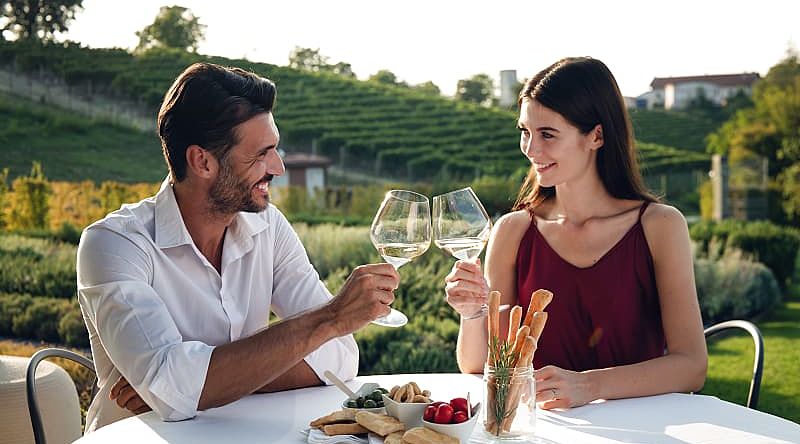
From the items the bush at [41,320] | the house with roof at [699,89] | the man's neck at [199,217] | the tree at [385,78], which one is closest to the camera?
the man's neck at [199,217]

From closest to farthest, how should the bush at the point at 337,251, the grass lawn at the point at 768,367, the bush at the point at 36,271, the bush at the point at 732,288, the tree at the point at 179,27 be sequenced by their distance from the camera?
the grass lawn at the point at 768,367 < the bush at the point at 36,271 < the bush at the point at 337,251 < the bush at the point at 732,288 < the tree at the point at 179,27

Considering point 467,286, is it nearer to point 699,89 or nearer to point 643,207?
point 643,207

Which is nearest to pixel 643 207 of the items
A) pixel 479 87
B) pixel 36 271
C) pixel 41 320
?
pixel 41 320

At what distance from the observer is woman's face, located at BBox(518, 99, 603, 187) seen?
225 cm

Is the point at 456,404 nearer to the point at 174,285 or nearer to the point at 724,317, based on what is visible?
the point at 174,285

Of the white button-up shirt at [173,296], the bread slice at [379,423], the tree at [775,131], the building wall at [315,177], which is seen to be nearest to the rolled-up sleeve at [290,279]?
the white button-up shirt at [173,296]

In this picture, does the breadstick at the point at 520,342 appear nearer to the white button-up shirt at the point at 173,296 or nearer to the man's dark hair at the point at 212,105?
the white button-up shirt at the point at 173,296

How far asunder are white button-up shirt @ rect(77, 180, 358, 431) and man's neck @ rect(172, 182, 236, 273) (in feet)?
0.12

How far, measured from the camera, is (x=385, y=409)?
168 centimetres

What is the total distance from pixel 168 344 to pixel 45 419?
1.29 meters

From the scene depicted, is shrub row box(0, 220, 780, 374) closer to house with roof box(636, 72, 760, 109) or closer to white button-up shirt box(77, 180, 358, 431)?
white button-up shirt box(77, 180, 358, 431)

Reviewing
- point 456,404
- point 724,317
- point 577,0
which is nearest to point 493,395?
point 456,404

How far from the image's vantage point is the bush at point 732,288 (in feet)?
23.4

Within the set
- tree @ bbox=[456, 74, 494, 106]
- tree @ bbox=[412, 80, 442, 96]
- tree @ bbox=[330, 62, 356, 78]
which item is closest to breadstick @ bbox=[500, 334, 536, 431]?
tree @ bbox=[330, 62, 356, 78]
